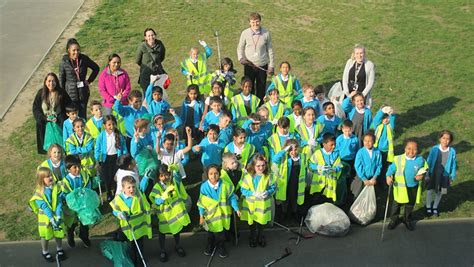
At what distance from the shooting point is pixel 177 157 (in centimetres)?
939

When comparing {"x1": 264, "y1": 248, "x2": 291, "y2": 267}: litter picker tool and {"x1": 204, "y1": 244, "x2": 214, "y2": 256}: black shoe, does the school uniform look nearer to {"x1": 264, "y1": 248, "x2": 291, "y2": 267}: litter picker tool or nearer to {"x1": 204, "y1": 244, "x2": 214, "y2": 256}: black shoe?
{"x1": 204, "y1": 244, "x2": 214, "y2": 256}: black shoe

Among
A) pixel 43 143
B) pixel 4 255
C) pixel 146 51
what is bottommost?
pixel 4 255

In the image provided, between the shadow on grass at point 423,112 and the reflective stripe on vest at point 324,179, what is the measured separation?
10.8ft

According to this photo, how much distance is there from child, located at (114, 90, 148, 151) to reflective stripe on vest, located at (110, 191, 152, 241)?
7.42ft

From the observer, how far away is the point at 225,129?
9.77m

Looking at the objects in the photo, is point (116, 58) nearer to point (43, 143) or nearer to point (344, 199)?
point (43, 143)

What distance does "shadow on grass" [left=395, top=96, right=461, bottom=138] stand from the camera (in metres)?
12.4

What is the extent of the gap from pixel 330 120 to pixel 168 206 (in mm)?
3259

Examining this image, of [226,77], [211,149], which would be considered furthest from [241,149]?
[226,77]

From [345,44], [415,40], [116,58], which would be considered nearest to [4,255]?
[116,58]

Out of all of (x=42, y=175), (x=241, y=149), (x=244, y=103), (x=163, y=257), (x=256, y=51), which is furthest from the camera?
(x=256, y=51)

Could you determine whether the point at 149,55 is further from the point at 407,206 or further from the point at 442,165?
the point at 442,165

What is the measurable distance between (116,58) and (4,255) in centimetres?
378

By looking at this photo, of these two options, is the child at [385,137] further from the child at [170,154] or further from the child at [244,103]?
the child at [170,154]
